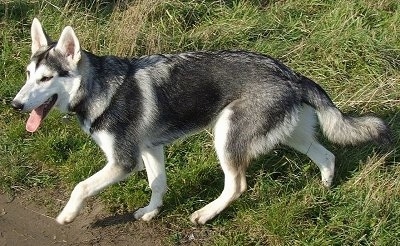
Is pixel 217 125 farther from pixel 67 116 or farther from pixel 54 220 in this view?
pixel 54 220

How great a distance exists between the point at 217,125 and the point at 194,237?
0.74m

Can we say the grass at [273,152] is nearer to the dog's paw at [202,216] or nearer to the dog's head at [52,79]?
the dog's paw at [202,216]

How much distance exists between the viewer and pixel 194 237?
390cm

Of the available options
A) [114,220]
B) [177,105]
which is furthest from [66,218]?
[177,105]

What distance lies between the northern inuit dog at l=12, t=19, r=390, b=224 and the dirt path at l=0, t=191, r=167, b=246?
0.13m

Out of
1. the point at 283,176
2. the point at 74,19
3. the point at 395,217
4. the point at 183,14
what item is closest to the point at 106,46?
the point at 74,19

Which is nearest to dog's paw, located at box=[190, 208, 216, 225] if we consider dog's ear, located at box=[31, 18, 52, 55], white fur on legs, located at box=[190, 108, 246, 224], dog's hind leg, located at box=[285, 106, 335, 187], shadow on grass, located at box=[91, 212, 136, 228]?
white fur on legs, located at box=[190, 108, 246, 224]

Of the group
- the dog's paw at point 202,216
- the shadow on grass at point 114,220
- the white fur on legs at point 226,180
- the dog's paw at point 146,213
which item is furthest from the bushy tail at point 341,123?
the shadow on grass at point 114,220

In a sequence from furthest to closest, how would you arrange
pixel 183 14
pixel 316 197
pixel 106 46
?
pixel 183 14
pixel 106 46
pixel 316 197

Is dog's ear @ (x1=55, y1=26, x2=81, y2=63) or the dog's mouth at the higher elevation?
dog's ear @ (x1=55, y1=26, x2=81, y2=63)

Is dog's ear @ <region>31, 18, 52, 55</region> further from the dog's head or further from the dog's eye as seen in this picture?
the dog's eye

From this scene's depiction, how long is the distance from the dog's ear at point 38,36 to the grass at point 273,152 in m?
0.97

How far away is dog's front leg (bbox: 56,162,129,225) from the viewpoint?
368 cm

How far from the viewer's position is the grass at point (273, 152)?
383 centimetres
